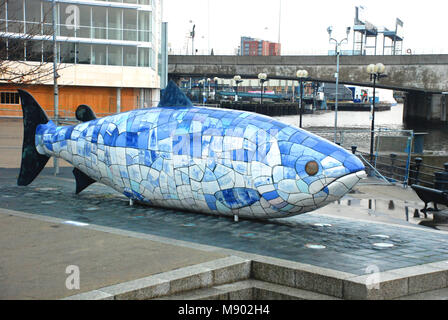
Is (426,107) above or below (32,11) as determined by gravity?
below

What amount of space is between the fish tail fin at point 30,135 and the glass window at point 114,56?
3650cm

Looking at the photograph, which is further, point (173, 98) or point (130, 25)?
point (130, 25)

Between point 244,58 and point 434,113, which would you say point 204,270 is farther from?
point 434,113

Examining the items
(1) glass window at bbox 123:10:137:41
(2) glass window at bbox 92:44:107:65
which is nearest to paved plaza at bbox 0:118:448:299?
(2) glass window at bbox 92:44:107:65

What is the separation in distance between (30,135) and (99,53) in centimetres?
3659

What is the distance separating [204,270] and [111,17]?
4418 cm

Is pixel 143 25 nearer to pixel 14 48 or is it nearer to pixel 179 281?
pixel 14 48

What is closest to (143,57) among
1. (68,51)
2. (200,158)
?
(68,51)

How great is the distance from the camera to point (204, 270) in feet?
28.8

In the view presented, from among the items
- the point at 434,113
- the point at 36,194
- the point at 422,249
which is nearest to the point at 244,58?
the point at 434,113

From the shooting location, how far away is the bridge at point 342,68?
5791 centimetres

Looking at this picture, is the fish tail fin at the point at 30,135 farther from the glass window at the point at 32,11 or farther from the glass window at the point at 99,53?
the glass window at the point at 99,53

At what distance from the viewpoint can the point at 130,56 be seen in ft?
169

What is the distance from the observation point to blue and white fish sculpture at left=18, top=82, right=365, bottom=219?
1148 cm
